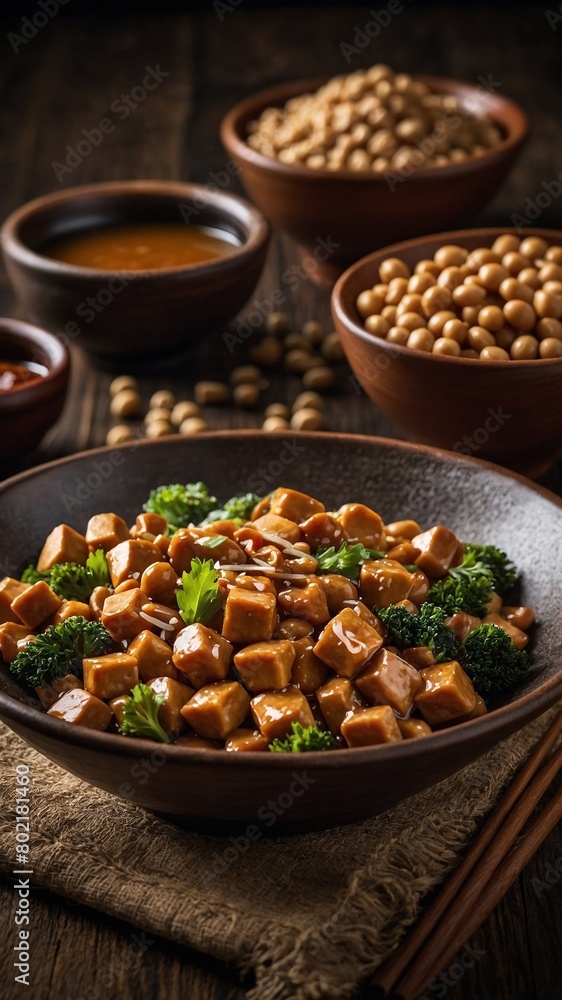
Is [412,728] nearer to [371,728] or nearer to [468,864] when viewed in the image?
[371,728]

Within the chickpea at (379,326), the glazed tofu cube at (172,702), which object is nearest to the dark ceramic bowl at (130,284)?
the chickpea at (379,326)

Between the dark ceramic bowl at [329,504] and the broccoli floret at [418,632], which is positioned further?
the broccoli floret at [418,632]

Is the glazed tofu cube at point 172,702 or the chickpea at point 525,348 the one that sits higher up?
the chickpea at point 525,348

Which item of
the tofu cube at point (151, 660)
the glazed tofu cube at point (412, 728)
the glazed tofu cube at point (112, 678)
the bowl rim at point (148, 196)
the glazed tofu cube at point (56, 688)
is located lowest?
the bowl rim at point (148, 196)

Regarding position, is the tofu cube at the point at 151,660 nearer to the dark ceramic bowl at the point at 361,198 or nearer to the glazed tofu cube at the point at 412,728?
the glazed tofu cube at the point at 412,728

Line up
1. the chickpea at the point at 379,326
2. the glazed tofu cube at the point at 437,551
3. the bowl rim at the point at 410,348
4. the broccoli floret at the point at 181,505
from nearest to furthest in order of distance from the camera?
the glazed tofu cube at the point at 437,551
the broccoli floret at the point at 181,505
the bowl rim at the point at 410,348
the chickpea at the point at 379,326
